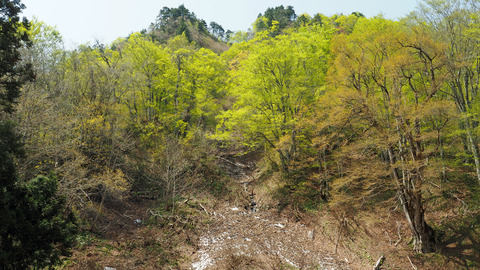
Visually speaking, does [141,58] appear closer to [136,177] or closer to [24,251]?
[136,177]

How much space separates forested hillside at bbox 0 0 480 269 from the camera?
961cm

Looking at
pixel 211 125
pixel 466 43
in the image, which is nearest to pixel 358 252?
pixel 466 43

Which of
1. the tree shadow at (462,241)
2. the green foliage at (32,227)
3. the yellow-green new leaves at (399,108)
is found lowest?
the tree shadow at (462,241)

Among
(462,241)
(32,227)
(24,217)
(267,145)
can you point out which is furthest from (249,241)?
(462,241)

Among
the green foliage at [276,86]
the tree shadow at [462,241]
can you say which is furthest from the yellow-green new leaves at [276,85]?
the tree shadow at [462,241]

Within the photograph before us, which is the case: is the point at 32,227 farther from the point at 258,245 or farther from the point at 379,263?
the point at 379,263

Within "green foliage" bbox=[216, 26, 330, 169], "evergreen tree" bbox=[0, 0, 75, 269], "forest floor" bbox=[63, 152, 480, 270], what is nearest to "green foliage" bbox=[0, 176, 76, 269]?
"evergreen tree" bbox=[0, 0, 75, 269]

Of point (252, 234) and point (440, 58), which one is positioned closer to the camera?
point (440, 58)

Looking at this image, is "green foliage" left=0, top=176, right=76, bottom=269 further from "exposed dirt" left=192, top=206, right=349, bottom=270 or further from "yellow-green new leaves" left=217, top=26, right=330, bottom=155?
"yellow-green new leaves" left=217, top=26, right=330, bottom=155

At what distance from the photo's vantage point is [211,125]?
23.1 metres

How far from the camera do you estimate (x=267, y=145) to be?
17672mm

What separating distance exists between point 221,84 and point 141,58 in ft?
23.1

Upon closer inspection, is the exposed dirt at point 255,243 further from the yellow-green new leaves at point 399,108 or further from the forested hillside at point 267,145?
the yellow-green new leaves at point 399,108

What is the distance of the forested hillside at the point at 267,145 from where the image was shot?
961 centimetres
